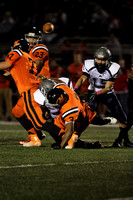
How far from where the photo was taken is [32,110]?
752 centimetres

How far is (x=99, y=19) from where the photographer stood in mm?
17703

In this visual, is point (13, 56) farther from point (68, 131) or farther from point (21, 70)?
point (68, 131)

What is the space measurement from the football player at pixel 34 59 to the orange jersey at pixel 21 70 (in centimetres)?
30

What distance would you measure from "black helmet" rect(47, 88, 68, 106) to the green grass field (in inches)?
26.8

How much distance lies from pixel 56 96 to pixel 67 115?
0.32 metres

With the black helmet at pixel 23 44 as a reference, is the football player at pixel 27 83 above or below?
below

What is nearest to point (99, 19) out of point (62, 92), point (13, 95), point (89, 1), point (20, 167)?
point (89, 1)

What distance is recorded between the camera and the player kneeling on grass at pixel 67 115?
6.89 metres

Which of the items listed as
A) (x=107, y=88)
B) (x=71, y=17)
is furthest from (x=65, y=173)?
(x=71, y=17)

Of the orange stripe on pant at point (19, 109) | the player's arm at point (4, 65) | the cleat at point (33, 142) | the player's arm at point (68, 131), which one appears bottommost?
the cleat at point (33, 142)

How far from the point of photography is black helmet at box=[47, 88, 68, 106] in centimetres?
684

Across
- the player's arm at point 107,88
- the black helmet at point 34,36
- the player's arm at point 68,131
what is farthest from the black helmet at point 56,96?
the black helmet at point 34,36

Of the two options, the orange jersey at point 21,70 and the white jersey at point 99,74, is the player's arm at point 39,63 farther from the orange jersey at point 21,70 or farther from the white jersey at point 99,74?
the white jersey at point 99,74

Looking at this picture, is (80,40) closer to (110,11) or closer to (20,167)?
(110,11)
